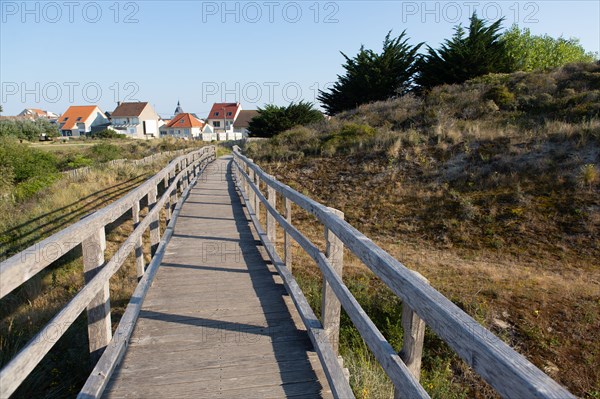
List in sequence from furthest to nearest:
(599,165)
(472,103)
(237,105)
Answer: (237,105) → (472,103) → (599,165)

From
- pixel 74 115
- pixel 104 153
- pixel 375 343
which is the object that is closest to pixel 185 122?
pixel 74 115

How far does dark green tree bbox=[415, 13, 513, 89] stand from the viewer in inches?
1075

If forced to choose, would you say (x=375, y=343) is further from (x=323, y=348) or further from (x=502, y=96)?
(x=502, y=96)

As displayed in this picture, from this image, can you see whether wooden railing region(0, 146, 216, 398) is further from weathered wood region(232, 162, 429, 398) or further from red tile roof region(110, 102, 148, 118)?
red tile roof region(110, 102, 148, 118)

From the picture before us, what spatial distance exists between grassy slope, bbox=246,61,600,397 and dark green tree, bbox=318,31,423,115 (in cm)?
768

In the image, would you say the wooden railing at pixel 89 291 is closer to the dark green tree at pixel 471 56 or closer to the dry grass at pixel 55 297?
the dry grass at pixel 55 297

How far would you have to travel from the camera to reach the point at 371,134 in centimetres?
1941

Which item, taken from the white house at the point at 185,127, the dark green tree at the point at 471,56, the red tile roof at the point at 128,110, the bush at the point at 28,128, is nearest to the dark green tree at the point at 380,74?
the dark green tree at the point at 471,56

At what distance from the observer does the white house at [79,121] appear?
84.9 metres

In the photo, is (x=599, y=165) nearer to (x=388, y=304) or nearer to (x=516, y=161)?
(x=516, y=161)

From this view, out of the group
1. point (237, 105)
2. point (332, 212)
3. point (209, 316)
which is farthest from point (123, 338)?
point (237, 105)

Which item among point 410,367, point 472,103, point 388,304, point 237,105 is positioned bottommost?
point 388,304

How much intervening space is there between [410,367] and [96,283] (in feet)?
6.75

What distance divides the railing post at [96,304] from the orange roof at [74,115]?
93.8 m
